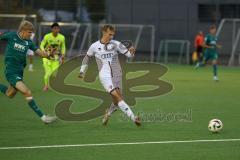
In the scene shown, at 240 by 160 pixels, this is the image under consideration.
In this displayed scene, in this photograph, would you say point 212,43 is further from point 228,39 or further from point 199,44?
point 228,39

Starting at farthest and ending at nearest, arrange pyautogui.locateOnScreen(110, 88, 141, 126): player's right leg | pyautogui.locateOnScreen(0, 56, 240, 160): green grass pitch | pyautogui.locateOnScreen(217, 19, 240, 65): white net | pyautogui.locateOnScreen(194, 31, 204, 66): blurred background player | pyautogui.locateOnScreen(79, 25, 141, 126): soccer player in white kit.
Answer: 1. pyautogui.locateOnScreen(217, 19, 240, 65): white net
2. pyautogui.locateOnScreen(194, 31, 204, 66): blurred background player
3. pyautogui.locateOnScreen(79, 25, 141, 126): soccer player in white kit
4. pyautogui.locateOnScreen(110, 88, 141, 126): player's right leg
5. pyautogui.locateOnScreen(0, 56, 240, 160): green grass pitch

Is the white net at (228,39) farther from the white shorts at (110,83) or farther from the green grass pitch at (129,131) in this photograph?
the white shorts at (110,83)

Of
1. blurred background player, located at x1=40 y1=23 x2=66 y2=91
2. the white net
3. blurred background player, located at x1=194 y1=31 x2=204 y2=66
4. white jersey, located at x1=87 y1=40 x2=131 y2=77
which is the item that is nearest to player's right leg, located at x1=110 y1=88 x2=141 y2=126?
white jersey, located at x1=87 y1=40 x2=131 y2=77

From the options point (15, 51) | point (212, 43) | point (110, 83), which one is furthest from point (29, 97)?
point (212, 43)

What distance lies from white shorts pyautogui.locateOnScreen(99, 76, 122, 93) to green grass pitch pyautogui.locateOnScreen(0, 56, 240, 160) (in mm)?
858

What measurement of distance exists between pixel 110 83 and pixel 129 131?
1223 mm

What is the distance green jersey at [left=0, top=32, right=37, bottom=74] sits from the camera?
15.9 meters

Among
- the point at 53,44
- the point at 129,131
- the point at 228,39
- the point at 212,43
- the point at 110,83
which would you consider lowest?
the point at 228,39

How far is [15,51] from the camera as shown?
15.9m

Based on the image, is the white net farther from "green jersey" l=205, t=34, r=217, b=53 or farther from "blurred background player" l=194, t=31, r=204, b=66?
"green jersey" l=205, t=34, r=217, b=53

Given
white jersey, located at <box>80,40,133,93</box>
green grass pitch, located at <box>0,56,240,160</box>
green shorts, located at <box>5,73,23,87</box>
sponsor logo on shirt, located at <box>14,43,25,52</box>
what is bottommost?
green grass pitch, located at <box>0,56,240,160</box>

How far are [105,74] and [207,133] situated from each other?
103 inches

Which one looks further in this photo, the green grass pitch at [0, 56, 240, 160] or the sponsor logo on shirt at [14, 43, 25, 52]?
the sponsor logo on shirt at [14, 43, 25, 52]

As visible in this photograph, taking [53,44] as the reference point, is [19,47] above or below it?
above
